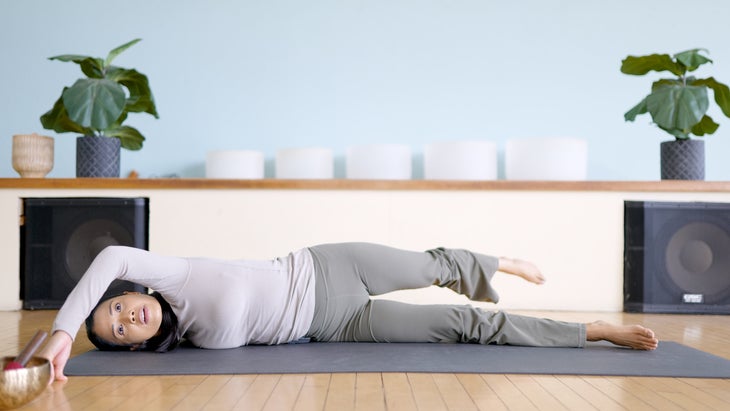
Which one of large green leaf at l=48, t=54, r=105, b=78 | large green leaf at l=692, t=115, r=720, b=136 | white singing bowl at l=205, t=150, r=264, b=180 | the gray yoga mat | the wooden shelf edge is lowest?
the gray yoga mat

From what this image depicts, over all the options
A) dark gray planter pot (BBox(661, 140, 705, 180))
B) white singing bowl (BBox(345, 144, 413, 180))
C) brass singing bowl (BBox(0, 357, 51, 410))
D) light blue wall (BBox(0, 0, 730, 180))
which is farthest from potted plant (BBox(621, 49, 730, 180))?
brass singing bowl (BBox(0, 357, 51, 410))

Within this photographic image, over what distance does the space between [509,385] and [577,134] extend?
2.48 metres

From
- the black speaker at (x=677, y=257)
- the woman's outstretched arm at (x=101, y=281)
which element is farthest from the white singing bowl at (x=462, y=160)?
the woman's outstretched arm at (x=101, y=281)

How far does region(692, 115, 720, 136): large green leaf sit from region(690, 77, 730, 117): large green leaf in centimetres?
8

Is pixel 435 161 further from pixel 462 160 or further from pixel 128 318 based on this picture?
pixel 128 318

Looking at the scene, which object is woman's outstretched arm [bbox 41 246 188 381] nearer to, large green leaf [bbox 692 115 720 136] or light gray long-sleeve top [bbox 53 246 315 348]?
light gray long-sleeve top [bbox 53 246 315 348]

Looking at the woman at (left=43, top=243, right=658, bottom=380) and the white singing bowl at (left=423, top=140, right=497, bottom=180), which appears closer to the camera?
the woman at (left=43, top=243, right=658, bottom=380)

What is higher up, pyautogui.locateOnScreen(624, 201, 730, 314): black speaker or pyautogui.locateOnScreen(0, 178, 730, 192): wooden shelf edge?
pyautogui.locateOnScreen(0, 178, 730, 192): wooden shelf edge

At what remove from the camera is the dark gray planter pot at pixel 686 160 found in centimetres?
337

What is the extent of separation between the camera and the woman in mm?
1938

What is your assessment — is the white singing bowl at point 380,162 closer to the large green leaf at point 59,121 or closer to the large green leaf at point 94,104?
the large green leaf at point 94,104

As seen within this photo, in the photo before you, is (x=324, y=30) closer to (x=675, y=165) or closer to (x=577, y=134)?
(x=577, y=134)

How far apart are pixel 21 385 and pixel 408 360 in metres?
0.93

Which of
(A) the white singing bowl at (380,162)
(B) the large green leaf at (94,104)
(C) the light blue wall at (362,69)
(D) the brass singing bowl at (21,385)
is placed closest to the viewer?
(D) the brass singing bowl at (21,385)
